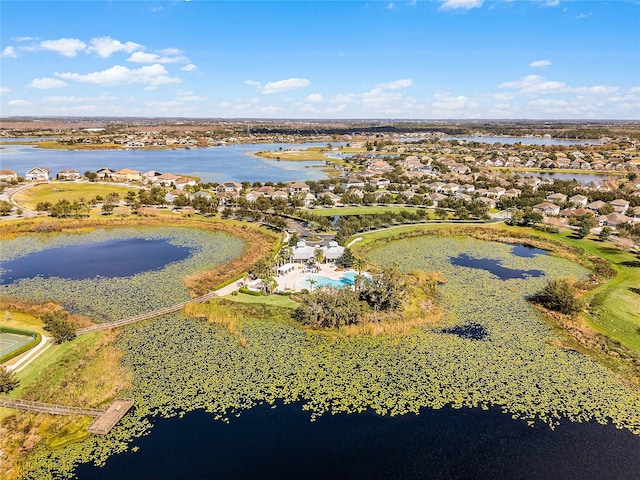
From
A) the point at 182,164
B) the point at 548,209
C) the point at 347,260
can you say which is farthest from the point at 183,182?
the point at 548,209

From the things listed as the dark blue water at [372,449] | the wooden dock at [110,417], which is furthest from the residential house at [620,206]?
the wooden dock at [110,417]

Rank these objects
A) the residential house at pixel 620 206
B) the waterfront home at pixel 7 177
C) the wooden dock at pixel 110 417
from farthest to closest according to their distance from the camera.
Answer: the waterfront home at pixel 7 177
the residential house at pixel 620 206
the wooden dock at pixel 110 417

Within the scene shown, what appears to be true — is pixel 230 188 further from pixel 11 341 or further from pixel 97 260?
pixel 11 341

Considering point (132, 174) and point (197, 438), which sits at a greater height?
point (132, 174)

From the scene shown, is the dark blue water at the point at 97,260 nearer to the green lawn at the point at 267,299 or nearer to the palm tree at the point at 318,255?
the green lawn at the point at 267,299

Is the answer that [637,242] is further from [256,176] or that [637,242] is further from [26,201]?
[26,201]

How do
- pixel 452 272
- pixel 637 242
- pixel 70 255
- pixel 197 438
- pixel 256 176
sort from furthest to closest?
pixel 256 176, pixel 637 242, pixel 70 255, pixel 452 272, pixel 197 438

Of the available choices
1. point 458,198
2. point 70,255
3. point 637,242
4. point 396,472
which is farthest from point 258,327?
point 458,198
